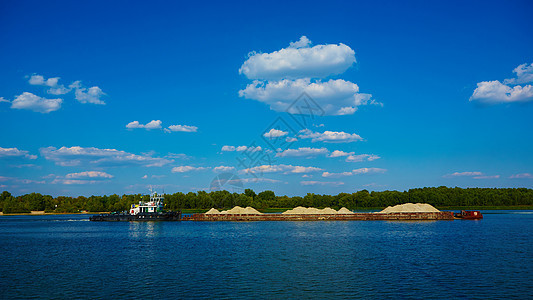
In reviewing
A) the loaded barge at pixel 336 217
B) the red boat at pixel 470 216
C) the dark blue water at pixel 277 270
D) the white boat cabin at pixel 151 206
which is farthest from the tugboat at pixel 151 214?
the red boat at pixel 470 216

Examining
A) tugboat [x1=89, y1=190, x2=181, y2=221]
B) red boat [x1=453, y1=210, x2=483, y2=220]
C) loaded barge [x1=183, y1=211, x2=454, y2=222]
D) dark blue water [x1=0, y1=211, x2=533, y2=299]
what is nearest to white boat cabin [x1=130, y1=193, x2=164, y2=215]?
tugboat [x1=89, y1=190, x2=181, y2=221]

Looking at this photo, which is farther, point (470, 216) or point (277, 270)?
point (470, 216)

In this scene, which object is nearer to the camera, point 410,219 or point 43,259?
point 43,259

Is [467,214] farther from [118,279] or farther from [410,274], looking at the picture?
[118,279]

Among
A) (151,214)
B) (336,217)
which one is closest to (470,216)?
(336,217)

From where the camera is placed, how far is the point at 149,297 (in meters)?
29.6

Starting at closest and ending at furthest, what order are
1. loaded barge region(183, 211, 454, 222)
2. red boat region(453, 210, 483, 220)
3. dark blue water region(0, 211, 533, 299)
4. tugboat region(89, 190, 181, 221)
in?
dark blue water region(0, 211, 533, 299), red boat region(453, 210, 483, 220), loaded barge region(183, 211, 454, 222), tugboat region(89, 190, 181, 221)

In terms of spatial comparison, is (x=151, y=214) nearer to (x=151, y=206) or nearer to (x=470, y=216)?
(x=151, y=206)

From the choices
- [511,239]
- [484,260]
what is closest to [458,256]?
[484,260]

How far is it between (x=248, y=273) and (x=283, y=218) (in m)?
95.8

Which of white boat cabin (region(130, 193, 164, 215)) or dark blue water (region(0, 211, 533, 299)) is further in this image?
white boat cabin (region(130, 193, 164, 215))

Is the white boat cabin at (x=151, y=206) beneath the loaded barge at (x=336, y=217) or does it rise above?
above

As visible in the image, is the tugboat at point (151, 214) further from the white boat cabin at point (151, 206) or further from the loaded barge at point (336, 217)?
the loaded barge at point (336, 217)

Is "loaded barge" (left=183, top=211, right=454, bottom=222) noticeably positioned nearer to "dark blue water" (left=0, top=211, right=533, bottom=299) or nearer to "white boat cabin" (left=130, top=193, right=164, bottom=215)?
"white boat cabin" (left=130, top=193, right=164, bottom=215)
